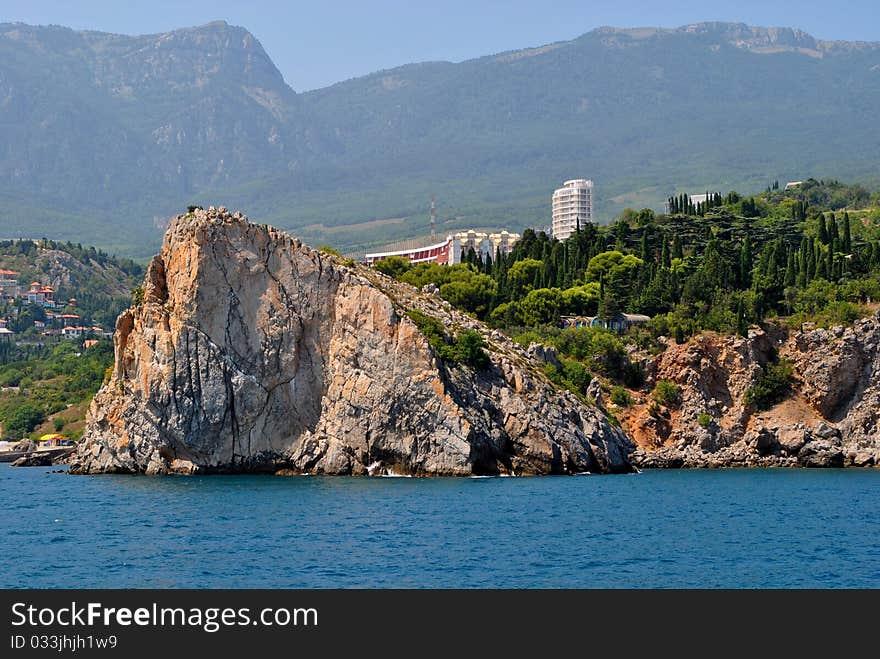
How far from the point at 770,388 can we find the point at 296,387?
27.6m

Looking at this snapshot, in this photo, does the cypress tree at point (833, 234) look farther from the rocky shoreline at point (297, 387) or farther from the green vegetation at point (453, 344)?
the green vegetation at point (453, 344)

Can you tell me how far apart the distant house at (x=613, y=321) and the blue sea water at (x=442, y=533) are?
23235 mm

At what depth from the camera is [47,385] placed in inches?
5354

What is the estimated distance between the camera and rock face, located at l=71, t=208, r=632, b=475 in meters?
67.6

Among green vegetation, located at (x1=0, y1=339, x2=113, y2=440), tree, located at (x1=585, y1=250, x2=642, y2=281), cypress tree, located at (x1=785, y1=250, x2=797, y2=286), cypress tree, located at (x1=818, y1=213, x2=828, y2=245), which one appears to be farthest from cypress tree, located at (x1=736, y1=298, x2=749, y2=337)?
green vegetation, located at (x1=0, y1=339, x2=113, y2=440)

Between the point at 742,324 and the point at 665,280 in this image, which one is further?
the point at 665,280

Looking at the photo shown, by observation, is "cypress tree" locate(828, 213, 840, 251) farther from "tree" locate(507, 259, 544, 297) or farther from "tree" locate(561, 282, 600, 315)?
"tree" locate(507, 259, 544, 297)

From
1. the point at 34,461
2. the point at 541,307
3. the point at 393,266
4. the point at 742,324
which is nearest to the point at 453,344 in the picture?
the point at 742,324

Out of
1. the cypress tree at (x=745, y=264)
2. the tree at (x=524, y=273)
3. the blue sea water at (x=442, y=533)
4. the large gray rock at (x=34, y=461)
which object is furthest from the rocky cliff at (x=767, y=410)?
the large gray rock at (x=34, y=461)

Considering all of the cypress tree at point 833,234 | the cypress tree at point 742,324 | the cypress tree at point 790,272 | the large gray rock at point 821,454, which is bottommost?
the large gray rock at point 821,454

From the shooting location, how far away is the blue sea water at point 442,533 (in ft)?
123

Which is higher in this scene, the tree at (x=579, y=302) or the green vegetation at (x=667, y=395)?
the tree at (x=579, y=302)

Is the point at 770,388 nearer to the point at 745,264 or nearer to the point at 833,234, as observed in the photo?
the point at 745,264
